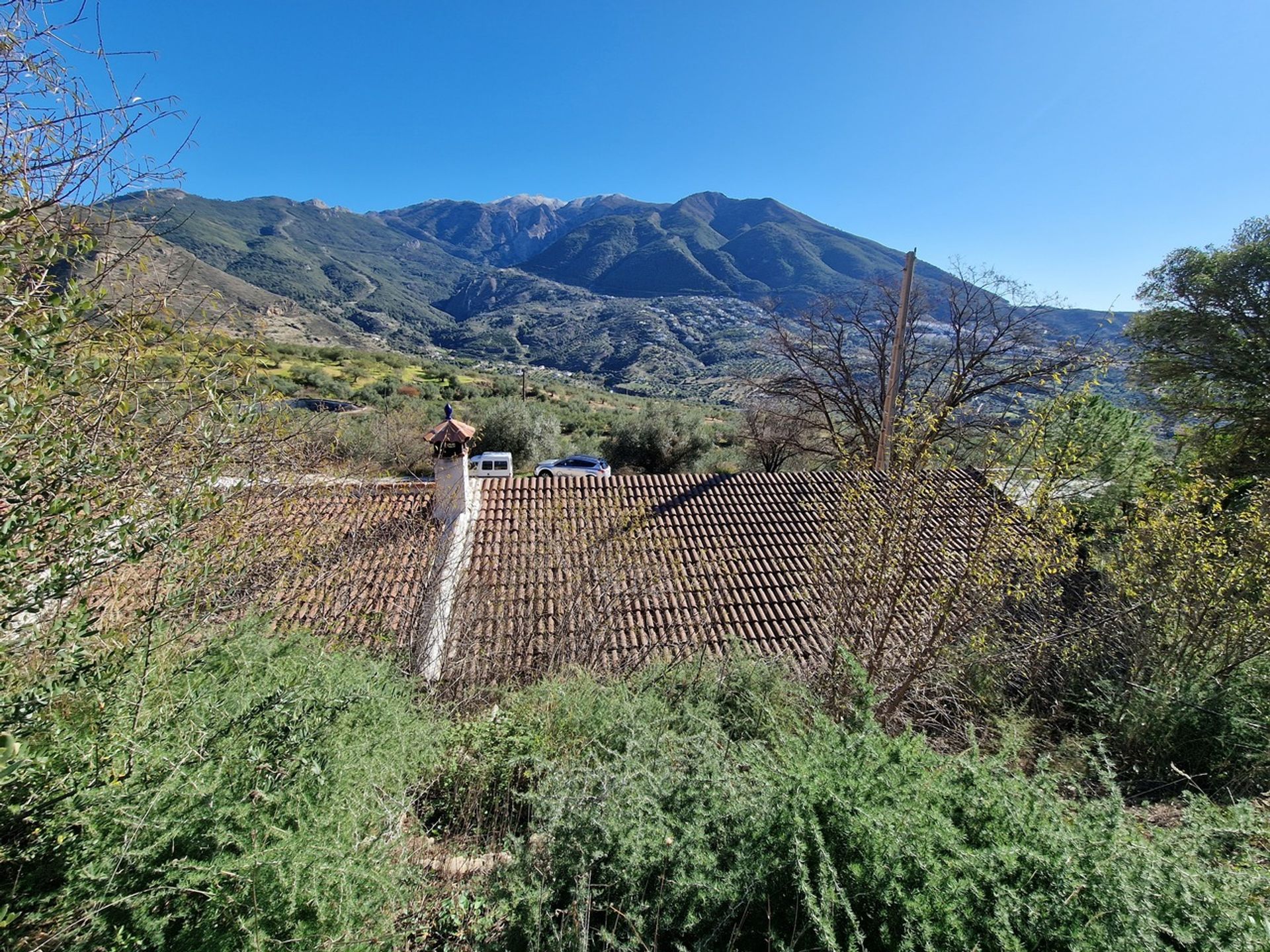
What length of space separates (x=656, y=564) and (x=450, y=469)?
394 cm

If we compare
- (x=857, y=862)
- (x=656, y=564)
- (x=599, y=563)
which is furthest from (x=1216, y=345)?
(x=857, y=862)

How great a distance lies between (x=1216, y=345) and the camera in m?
12.8

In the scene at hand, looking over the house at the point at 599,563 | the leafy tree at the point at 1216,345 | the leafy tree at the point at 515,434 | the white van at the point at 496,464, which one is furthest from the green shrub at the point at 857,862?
the leafy tree at the point at 515,434

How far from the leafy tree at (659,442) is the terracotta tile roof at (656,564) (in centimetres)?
1518

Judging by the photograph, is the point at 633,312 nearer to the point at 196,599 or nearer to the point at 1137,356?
the point at 1137,356

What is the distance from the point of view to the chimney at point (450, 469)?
8461 millimetres

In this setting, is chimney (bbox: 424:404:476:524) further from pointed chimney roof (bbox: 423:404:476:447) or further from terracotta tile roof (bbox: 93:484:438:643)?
terracotta tile roof (bbox: 93:484:438:643)

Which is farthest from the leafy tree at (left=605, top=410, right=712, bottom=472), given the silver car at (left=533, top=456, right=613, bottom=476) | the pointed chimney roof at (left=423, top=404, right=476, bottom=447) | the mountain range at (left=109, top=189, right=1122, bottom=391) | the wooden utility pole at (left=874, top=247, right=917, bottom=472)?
the pointed chimney roof at (left=423, top=404, right=476, bottom=447)

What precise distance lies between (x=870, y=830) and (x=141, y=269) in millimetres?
5016

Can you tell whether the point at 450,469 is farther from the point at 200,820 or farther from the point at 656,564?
the point at 200,820

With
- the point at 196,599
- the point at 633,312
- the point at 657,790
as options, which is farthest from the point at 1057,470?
the point at 633,312

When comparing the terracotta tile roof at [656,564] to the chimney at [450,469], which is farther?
the chimney at [450,469]

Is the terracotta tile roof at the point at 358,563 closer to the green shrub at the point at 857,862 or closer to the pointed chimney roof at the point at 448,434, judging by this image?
the pointed chimney roof at the point at 448,434

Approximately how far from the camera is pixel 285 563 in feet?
18.3
